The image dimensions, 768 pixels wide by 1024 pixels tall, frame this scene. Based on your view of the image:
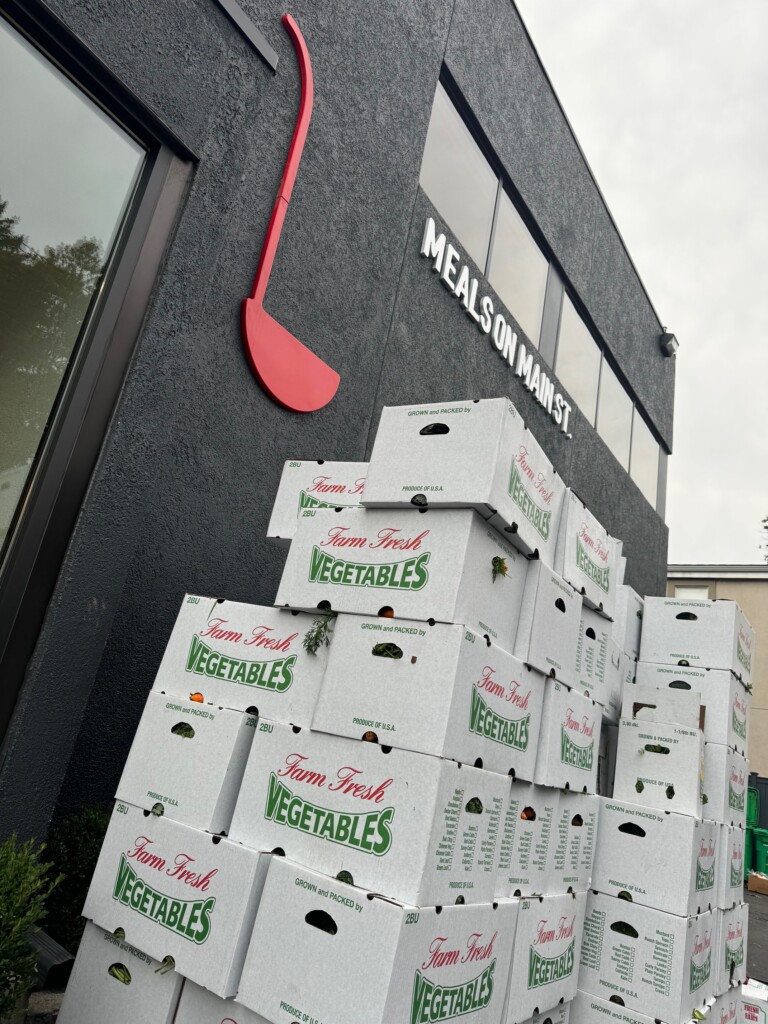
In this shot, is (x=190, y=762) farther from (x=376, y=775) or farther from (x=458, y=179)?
(x=458, y=179)

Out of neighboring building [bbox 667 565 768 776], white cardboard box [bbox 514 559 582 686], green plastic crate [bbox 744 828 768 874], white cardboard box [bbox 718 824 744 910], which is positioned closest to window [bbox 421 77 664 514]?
white cardboard box [bbox 514 559 582 686]

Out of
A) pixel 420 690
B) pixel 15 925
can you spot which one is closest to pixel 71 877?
pixel 15 925

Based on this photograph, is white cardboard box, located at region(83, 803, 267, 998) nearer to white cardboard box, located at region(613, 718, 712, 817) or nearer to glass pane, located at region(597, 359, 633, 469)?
white cardboard box, located at region(613, 718, 712, 817)

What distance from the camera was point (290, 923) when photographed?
1875mm

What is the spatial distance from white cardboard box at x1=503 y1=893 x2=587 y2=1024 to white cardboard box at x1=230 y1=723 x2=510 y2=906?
0.36 m

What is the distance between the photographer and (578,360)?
8.38 m

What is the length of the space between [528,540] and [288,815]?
1.15 metres

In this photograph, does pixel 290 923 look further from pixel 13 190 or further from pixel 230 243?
pixel 230 243

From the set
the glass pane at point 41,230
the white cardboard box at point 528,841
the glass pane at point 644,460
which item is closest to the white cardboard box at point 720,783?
the white cardboard box at point 528,841

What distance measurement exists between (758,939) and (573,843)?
23.7 ft

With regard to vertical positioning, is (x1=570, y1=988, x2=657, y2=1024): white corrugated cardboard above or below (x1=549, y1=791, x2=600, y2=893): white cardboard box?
below

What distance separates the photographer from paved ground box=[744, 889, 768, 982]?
267 inches

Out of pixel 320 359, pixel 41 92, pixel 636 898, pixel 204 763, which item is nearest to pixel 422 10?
pixel 320 359

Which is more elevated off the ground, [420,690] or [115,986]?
[420,690]
